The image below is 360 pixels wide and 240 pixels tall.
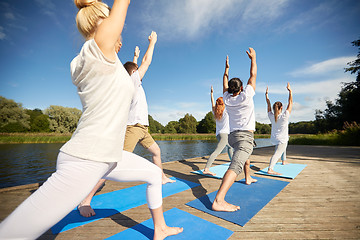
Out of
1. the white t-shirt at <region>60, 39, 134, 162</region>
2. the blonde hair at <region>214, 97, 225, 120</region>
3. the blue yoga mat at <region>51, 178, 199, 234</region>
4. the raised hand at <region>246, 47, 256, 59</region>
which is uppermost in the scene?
the raised hand at <region>246, 47, 256, 59</region>

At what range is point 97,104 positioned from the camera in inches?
42.3

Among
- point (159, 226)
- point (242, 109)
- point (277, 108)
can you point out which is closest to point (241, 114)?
point (242, 109)

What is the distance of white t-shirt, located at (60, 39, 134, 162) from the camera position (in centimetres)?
102

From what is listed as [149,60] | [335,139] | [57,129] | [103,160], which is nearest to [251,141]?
[149,60]

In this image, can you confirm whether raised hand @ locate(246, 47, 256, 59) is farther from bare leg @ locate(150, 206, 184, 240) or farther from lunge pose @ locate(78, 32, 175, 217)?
bare leg @ locate(150, 206, 184, 240)

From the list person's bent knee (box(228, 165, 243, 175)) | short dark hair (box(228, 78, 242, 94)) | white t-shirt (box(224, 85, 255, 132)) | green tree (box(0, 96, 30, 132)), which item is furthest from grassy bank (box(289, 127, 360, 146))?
green tree (box(0, 96, 30, 132))

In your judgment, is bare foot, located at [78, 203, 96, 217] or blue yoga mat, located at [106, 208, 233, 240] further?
bare foot, located at [78, 203, 96, 217]

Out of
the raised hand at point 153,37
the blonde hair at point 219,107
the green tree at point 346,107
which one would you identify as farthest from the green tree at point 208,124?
the raised hand at point 153,37

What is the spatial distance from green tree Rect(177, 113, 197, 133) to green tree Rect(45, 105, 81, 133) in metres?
34.7

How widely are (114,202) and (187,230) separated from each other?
1.29m

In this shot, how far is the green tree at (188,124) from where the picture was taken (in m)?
64.6

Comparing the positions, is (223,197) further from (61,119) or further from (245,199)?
(61,119)

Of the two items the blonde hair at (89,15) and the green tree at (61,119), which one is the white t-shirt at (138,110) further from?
the green tree at (61,119)

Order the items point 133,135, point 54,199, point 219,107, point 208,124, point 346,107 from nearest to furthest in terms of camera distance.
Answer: point 54,199, point 133,135, point 219,107, point 346,107, point 208,124
